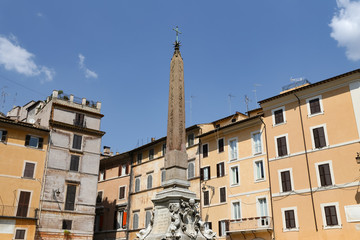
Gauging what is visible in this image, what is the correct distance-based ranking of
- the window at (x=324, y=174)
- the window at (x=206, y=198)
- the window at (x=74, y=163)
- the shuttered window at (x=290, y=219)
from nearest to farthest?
the window at (x=324, y=174) < the shuttered window at (x=290, y=219) < the window at (x=206, y=198) < the window at (x=74, y=163)

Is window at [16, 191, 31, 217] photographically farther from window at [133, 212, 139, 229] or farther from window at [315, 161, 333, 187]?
window at [315, 161, 333, 187]

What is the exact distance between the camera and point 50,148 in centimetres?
2938

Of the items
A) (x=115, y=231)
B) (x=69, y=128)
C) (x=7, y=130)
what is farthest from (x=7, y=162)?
(x=115, y=231)

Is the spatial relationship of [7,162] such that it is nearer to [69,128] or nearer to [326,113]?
[69,128]

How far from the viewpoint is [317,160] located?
74.8 feet

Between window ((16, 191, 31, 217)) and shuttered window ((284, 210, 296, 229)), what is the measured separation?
1819 centimetres

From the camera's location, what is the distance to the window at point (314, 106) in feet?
77.8

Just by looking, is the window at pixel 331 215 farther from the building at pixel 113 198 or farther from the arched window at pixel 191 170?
the building at pixel 113 198

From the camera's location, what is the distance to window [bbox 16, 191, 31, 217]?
26.4 meters

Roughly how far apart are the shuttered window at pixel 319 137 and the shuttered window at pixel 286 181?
106 inches

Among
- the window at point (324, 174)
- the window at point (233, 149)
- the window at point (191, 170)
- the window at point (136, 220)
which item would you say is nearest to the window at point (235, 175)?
the window at point (233, 149)

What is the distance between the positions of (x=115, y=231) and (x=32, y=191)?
1048 cm

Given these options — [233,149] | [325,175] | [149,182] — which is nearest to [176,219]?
[325,175]

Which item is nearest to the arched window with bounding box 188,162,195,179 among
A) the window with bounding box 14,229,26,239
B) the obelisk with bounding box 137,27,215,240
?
the window with bounding box 14,229,26,239
